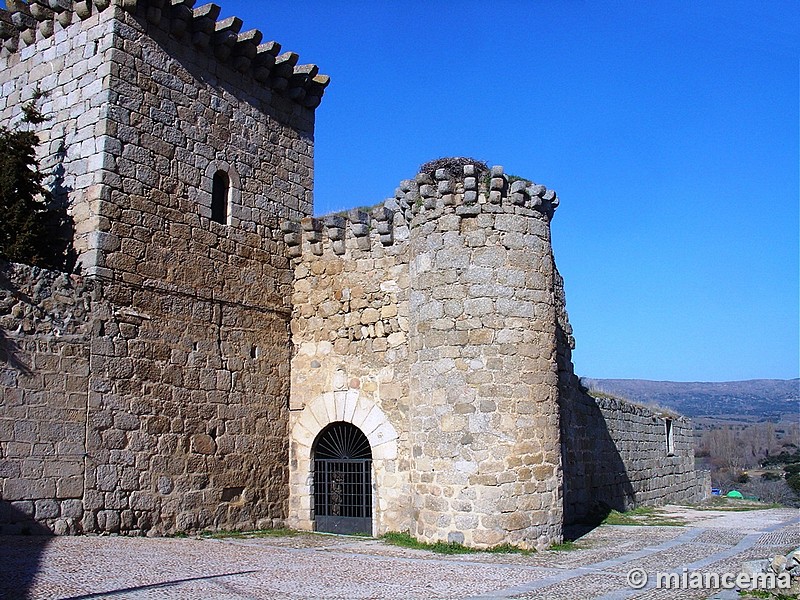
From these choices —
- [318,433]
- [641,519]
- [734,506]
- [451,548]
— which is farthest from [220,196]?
[734,506]

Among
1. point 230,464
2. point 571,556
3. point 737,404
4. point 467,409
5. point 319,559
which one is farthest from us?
point 737,404

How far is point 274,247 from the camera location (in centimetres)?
1204

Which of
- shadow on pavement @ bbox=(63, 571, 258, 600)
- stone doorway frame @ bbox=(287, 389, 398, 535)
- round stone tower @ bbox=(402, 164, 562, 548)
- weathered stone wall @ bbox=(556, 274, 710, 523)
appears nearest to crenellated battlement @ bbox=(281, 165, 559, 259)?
round stone tower @ bbox=(402, 164, 562, 548)

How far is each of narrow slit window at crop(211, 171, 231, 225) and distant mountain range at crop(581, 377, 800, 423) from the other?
89.7 metres

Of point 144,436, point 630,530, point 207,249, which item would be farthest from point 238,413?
point 630,530

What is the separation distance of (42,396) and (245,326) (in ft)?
10.5

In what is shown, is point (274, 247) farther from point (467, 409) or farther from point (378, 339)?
point (467, 409)

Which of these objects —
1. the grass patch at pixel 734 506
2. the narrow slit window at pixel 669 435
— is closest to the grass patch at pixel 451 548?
the grass patch at pixel 734 506

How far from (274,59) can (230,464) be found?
6.03 m

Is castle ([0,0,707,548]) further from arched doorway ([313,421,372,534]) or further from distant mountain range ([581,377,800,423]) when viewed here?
distant mountain range ([581,377,800,423])

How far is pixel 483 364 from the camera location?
9.45 meters

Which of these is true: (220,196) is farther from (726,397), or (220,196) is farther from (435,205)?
(726,397)

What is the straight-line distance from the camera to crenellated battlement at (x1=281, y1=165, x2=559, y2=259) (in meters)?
9.87

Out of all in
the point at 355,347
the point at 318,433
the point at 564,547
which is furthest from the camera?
the point at 318,433
